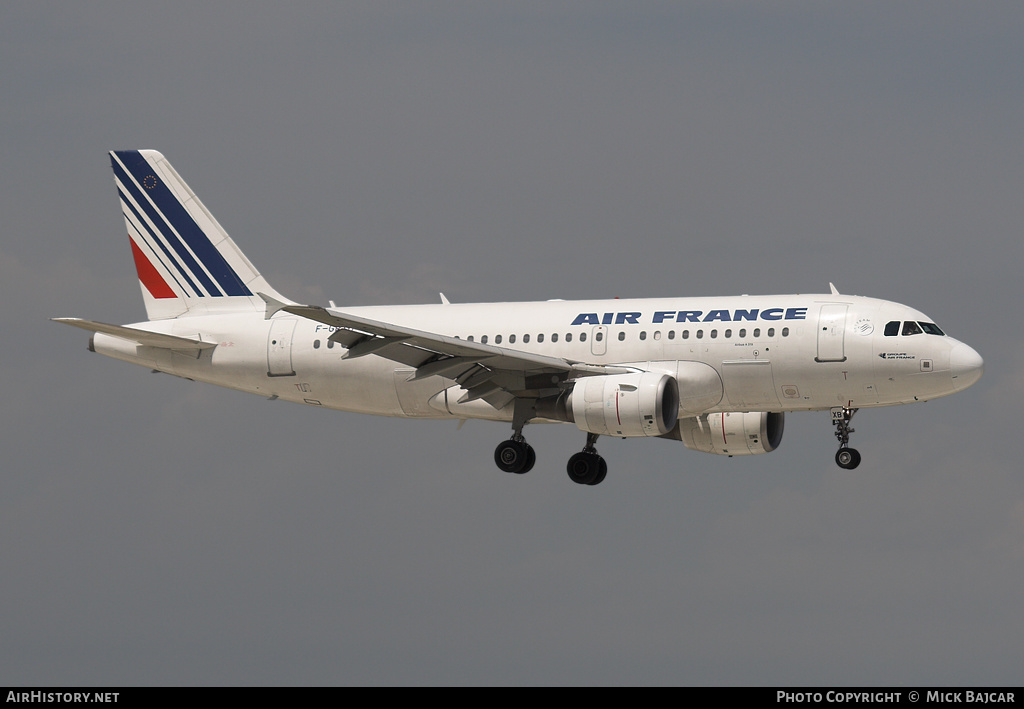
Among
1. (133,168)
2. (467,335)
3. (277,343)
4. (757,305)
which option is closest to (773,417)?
(757,305)

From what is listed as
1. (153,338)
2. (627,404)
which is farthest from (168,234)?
(627,404)

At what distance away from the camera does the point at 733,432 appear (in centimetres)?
4888

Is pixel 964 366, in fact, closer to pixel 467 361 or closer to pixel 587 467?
pixel 587 467

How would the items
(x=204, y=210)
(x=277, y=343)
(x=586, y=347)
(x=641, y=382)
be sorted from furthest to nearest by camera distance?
(x=204, y=210), (x=277, y=343), (x=586, y=347), (x=641, y=382)

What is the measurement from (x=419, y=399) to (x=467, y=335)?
8.63 ft

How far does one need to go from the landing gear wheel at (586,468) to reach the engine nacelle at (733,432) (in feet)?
12.8

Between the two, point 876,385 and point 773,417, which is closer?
point 876,385

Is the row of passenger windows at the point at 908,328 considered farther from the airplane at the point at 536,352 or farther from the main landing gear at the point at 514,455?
the main landing gear at the point at 514,455

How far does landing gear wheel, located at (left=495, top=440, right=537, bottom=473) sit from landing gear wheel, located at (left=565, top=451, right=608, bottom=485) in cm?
176

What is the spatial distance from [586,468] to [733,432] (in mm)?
5484

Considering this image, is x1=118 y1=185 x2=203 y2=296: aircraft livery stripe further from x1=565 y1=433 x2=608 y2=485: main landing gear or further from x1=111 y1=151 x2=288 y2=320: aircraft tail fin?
x1=565 y1=433 x2=608 y2=485: main landing gear

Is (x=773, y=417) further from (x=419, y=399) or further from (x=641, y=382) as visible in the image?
(x=419, y=399)

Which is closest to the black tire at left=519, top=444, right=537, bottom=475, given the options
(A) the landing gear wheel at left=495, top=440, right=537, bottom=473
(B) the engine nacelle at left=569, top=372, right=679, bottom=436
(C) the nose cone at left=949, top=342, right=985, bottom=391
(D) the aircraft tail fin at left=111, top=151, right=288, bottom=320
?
(A) the landing gear wheel at left=495, top=440, right=537, bottom=473

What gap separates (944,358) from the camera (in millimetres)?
42844
